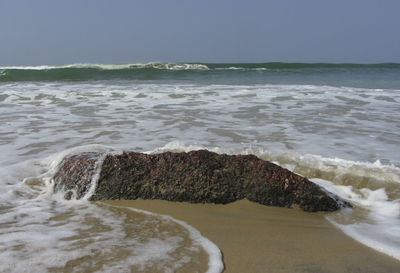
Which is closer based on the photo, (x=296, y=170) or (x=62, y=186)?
(x=62, y=186)

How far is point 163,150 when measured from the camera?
12.9 feet

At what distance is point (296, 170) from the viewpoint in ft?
11.5

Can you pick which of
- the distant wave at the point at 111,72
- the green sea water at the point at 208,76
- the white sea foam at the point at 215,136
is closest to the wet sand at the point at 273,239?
the white sea foam at the point at 215,136

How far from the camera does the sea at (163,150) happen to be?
186 centimetres

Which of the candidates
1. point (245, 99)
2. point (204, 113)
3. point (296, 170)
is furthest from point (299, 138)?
point (245, 99)

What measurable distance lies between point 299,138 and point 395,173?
5.30 ft

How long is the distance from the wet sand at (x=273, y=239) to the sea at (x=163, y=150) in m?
0.09

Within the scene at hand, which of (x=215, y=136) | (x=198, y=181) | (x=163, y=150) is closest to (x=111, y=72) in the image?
(x=215, y=136)

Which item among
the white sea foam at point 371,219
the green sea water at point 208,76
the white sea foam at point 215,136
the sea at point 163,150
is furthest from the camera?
the green sea water at point 208,76

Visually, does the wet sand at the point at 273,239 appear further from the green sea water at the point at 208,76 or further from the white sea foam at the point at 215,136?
the green sea water at the point at 208,76

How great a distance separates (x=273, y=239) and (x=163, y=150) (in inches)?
80.3

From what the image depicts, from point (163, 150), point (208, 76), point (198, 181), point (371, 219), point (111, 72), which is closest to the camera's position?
point (371, 219)

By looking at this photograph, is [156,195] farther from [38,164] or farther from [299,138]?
[299,138]

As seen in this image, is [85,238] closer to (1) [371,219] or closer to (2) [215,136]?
(1) [371,219]
